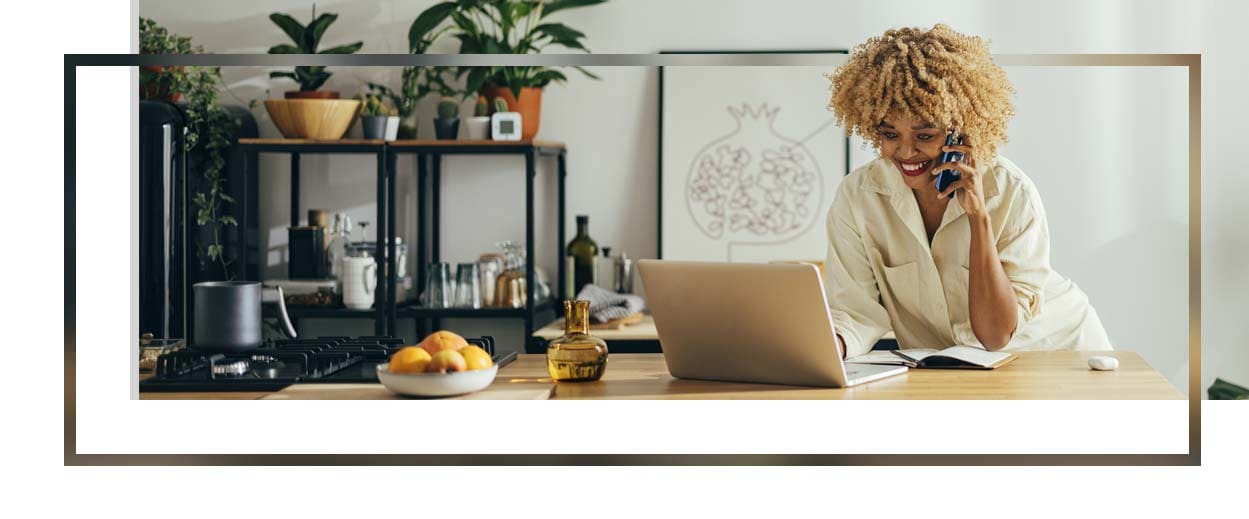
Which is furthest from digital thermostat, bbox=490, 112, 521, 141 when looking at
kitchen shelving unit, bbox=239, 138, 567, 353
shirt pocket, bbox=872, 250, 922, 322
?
shirt pocket, bbox=872, 250, 922, 322

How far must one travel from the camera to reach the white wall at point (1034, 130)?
4227 mm

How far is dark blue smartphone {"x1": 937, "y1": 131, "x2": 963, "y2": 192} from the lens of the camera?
229 centimetres

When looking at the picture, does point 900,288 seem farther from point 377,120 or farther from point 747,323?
point 377,120

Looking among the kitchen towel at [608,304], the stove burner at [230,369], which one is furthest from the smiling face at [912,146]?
the kitchen towel at [608,304]

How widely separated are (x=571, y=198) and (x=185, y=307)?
1421 millimetres

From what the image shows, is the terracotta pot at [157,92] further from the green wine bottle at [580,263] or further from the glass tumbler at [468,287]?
the green wine bottle at [580,263]

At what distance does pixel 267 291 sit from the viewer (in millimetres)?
2152

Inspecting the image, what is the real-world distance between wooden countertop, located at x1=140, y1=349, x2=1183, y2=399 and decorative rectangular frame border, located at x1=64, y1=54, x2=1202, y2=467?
19 cm

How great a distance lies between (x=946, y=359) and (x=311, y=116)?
266 centimetres

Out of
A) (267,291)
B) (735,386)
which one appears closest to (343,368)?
(267,291)

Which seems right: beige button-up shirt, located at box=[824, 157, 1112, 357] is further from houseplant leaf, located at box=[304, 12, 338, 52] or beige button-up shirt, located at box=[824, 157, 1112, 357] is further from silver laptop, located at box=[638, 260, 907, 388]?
houseplant leaf, located at box=[304, 12, 338, 52]

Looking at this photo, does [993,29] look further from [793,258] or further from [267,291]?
[267,291]
